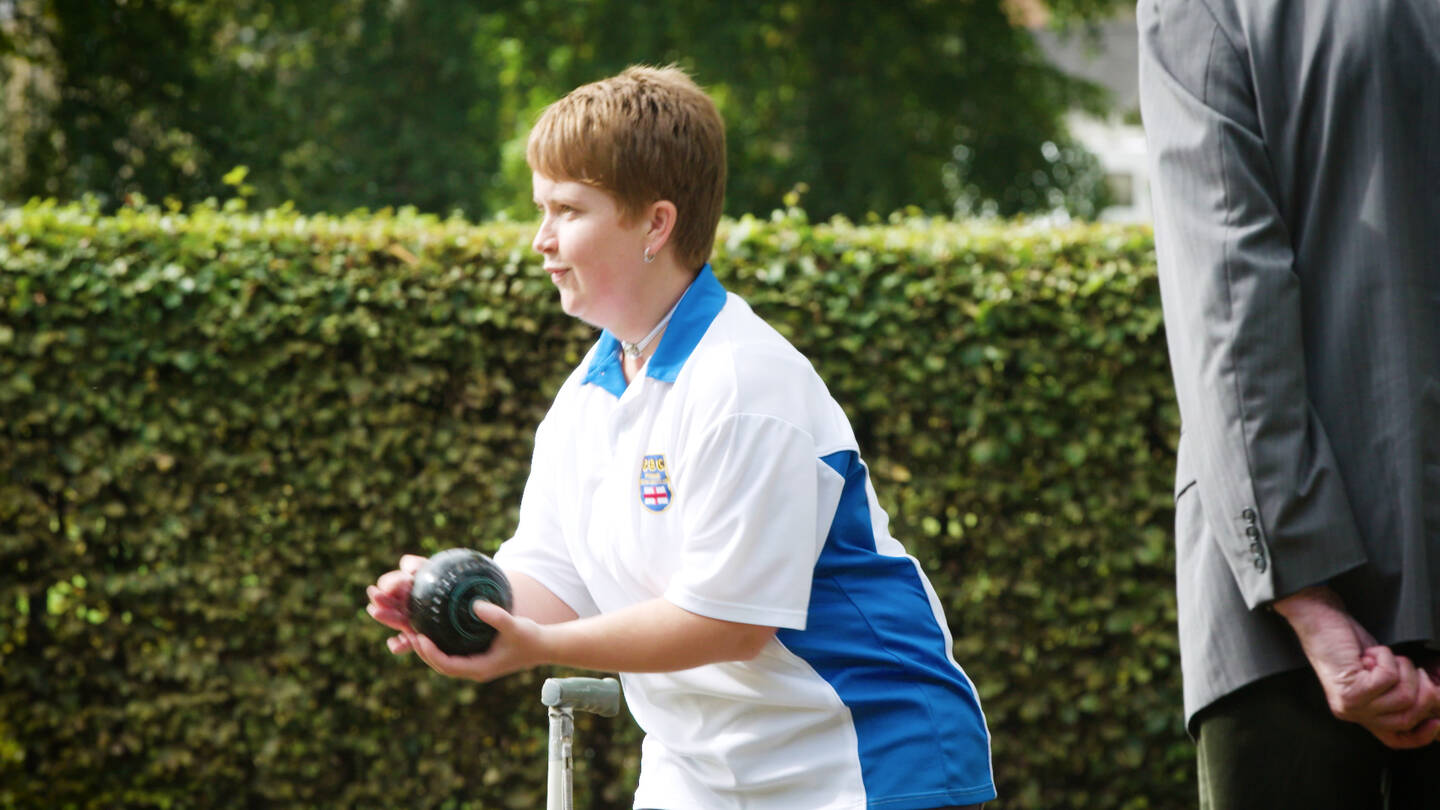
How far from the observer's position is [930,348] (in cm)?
489

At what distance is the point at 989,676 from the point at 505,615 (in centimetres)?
336

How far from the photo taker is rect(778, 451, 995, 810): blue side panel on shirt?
2.09 meters

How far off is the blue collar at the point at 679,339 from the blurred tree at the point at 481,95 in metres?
11.1

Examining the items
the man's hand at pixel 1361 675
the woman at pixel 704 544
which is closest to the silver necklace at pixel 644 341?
the woman at pixel 704 544

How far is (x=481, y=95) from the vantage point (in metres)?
15.0

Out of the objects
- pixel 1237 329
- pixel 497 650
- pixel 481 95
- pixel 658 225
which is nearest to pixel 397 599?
pixel 497 650

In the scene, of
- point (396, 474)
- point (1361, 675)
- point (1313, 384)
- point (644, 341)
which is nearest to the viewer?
point (1361, 675)

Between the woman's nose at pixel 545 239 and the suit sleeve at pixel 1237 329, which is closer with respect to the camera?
the suit sleeve at pixel 1237 329

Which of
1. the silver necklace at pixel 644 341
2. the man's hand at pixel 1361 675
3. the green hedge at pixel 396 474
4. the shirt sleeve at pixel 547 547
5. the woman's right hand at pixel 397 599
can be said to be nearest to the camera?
the man's hand at pixel 1361 675

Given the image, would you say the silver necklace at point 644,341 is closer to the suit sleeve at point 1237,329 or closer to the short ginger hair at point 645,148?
the short ginger hair at point 645,148

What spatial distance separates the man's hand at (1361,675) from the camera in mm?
1837

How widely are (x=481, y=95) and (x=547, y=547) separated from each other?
13258 mm

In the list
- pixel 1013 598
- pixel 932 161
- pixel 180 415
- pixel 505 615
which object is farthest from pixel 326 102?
pixel 505 615

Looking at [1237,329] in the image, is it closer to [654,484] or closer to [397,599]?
[654,484]
